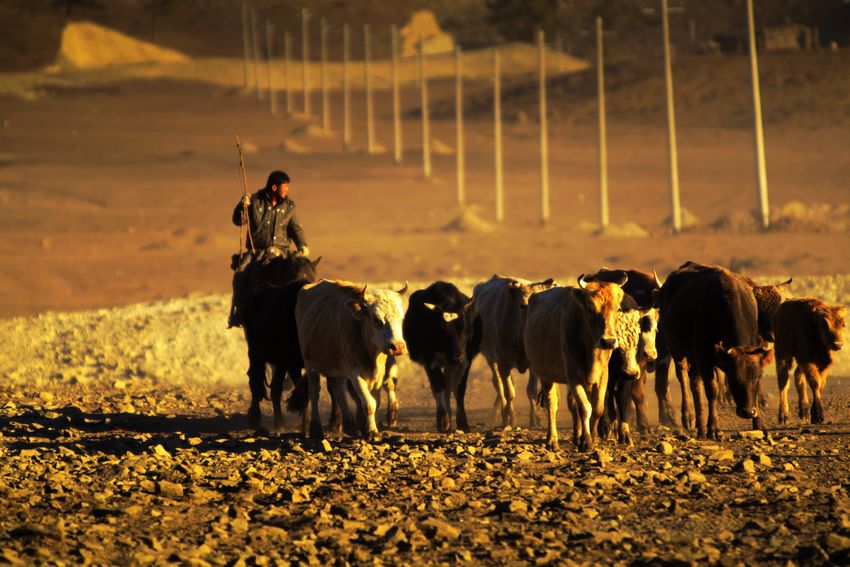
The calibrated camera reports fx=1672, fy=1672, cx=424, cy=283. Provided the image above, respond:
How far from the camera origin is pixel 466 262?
49.4 m

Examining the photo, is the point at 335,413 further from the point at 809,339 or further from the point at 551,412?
the point at 809,339

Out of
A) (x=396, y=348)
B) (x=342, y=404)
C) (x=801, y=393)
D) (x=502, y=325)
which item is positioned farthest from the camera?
(x=502, y=325)

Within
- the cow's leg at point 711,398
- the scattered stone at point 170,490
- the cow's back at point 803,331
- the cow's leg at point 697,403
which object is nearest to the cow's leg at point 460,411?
the cow's leg at point 697,403

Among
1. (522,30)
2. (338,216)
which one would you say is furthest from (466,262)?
(522,30)

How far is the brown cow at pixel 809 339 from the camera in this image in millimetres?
17812

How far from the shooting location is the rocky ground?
1102cm

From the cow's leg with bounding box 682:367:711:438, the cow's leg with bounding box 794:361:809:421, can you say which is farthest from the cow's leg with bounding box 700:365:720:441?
the cow's leg with bounding box 794:361:809:421

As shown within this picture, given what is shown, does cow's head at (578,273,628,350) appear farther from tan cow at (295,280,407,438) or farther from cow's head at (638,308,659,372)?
tan cow at (295,280,407,438)

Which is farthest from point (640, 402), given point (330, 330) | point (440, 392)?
point (330, 330)

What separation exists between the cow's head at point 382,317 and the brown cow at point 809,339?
4.42m

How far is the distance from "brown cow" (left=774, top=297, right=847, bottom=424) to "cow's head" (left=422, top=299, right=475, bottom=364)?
137 inches

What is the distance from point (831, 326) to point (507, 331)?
3.63 metres

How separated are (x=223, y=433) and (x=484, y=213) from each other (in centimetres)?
4927

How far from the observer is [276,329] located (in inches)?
739
